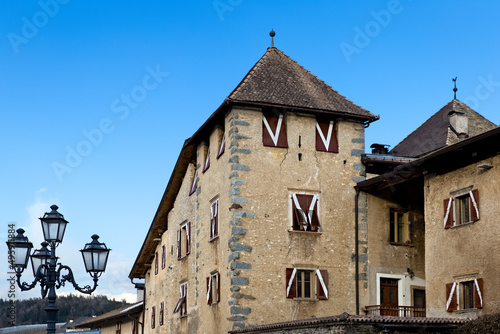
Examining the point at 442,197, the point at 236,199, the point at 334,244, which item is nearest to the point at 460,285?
the point at 442,197

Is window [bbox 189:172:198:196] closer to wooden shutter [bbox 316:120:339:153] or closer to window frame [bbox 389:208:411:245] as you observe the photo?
wooden shutter [bbox 316:120:339:153]

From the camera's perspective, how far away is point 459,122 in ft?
93.4

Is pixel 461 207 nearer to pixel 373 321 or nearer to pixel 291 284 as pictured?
pixel 373 321

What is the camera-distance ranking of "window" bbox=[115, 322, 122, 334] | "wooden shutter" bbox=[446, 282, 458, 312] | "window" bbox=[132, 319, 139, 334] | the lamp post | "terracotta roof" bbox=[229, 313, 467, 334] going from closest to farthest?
the lamp post < "terracotta roof" bbox=[229, 313, 467, 334] < "wooden shutter" bbox=[446, 282, 458, 312] < "window" bbox=[132, 319, 139, 334] < "window" bbox=[115, 322, 122, 334]

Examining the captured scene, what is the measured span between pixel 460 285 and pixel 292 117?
26.2 feet

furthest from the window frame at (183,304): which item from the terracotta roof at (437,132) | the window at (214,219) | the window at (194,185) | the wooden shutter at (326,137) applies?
the terracotta roof at (437,132)

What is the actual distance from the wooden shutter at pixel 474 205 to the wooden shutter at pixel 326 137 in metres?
6.38

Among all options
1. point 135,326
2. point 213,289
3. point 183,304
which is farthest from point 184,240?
point 135,326

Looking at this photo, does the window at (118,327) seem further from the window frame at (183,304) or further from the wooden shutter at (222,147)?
the wooden shutter at (222,147)

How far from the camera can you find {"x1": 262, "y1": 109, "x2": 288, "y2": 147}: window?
24812mm

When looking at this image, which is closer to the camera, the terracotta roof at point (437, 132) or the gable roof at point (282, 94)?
the gable roof at point (282, 94)

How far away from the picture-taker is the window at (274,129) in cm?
2481

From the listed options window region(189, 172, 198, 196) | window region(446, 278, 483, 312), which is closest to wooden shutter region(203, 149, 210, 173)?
window region(189, 172, 198, 196)

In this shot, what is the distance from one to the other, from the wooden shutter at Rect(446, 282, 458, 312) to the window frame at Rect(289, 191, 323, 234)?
5370mm
